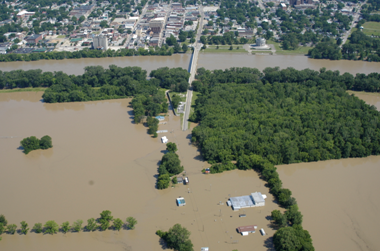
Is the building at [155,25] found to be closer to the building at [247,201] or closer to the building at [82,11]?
the building at [82,11]

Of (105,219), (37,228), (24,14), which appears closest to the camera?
(37,228)

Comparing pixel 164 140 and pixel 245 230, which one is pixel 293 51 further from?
pixel 245 230

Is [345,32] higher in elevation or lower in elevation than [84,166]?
higher

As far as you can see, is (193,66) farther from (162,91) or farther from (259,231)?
(259,231)

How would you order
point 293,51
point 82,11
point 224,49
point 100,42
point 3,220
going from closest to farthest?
1. point 3,220
2. point 293,51
3. point 100,42
4. point 224,49
5. point 82,11

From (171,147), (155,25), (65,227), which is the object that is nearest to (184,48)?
(155,25)

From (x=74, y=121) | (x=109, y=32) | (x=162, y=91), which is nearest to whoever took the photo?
(x=74, y=121)

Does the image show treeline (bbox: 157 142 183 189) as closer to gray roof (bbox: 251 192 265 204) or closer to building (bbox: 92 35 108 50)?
gray roof (bbox: 251 192 265 204)

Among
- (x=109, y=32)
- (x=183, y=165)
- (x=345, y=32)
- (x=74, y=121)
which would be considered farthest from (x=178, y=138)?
(x=345, y=32)
